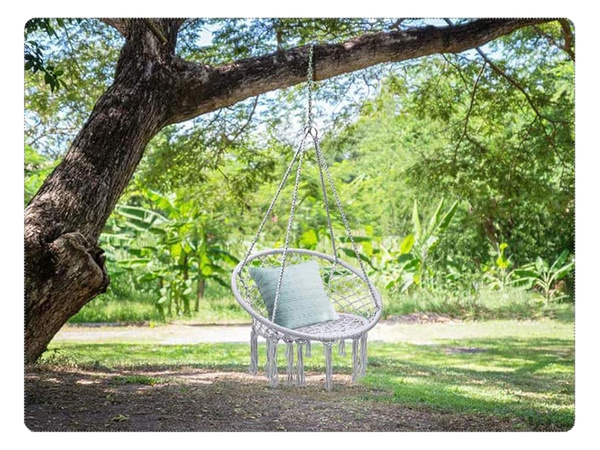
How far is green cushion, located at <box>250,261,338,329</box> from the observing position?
3.48 metres

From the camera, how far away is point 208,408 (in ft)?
12.8

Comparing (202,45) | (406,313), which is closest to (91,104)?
(202,45)

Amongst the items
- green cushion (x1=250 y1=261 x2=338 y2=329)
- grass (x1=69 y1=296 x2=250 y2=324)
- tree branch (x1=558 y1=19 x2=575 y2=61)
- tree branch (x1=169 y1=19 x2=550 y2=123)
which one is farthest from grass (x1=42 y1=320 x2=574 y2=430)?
tree branch (x1=558 y1=19 x2=575 y2=61)

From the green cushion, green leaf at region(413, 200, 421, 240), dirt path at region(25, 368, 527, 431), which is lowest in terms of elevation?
dirt path at region(25, 368, 527, 431)

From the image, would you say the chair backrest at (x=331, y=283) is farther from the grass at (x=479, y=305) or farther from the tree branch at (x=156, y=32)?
the tree branch at (x=156, y=32)

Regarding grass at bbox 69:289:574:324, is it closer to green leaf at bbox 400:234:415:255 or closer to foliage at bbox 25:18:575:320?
foliage at bbox 25:18:575:320

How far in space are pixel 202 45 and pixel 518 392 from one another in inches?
106

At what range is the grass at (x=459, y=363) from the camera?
406 cm

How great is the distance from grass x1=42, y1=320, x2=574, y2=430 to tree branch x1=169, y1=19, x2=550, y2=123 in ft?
4.90

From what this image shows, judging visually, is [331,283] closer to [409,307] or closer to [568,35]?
[409,307]

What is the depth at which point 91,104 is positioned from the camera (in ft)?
13.8

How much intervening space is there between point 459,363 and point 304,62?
79.6 inches

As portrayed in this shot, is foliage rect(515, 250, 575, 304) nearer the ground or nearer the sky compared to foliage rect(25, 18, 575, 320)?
nearer the ground
